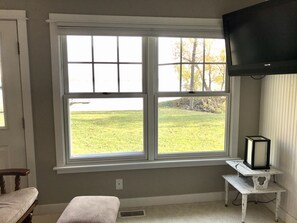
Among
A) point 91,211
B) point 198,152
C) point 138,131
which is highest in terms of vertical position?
point 138,131

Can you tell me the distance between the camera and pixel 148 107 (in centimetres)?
263

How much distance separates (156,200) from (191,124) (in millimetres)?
916

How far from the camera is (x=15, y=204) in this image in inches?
74.3

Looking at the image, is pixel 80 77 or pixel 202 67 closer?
pixel 80 77

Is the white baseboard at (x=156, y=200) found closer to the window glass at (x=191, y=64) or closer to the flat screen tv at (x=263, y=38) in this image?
the window glass at (x=191, y=64)

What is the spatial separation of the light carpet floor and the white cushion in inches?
20.4

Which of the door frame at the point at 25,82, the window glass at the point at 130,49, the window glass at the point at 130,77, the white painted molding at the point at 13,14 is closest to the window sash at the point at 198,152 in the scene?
the window glass at the point at 130,77

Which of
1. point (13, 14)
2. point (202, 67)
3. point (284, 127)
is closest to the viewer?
point (13, 14)

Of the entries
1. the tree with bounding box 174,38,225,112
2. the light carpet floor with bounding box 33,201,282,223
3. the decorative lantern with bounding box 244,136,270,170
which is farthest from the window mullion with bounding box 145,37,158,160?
the decorative lantern with bounding box 244,136,270,170

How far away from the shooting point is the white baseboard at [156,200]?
2.56 metres

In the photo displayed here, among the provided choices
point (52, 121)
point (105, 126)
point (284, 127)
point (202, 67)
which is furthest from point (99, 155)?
point (284, 127)

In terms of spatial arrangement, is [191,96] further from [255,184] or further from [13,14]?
[13,14]

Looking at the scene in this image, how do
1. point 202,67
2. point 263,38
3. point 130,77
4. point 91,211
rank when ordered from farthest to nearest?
1. point 202,67
2. point 130,77
3. point 263,38
4. point 91,211

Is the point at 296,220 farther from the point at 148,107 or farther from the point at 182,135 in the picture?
the point at 148,107
